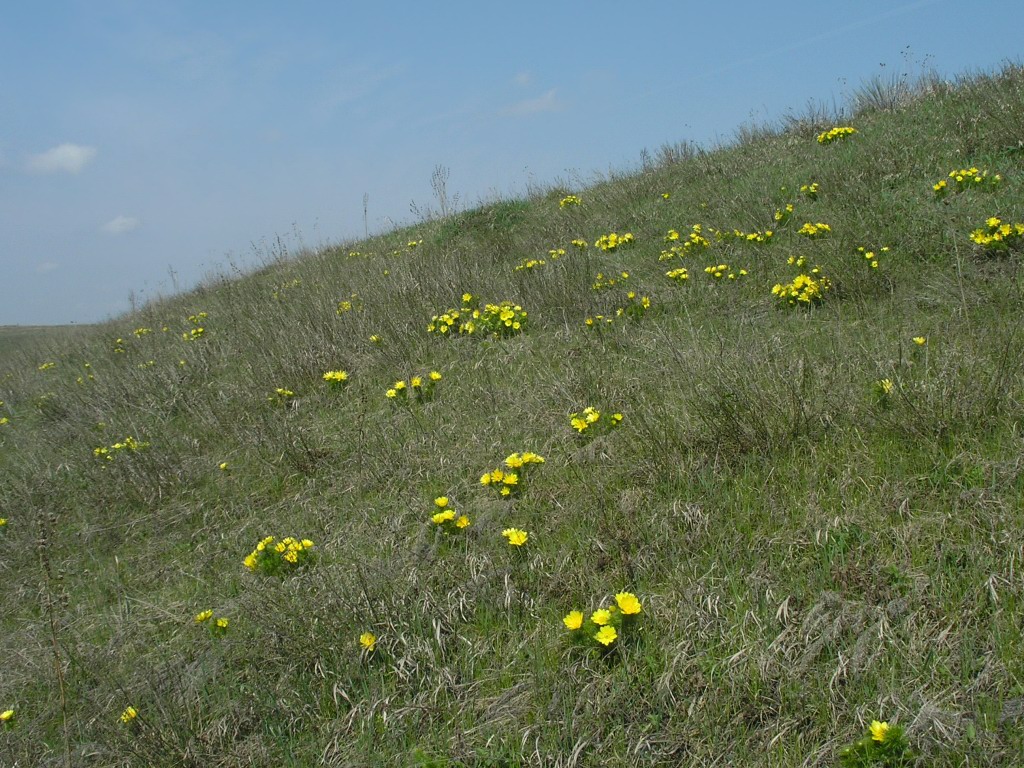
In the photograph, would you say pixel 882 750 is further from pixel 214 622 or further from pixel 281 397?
pixel 281 397

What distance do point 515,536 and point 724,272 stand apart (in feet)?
12.2

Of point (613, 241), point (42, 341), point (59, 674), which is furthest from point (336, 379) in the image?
point (42, 341)

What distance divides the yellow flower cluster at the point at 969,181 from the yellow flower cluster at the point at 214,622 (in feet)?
20.1

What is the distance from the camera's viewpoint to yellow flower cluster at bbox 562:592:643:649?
8.29ft

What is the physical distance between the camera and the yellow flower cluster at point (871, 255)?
16.6 feet

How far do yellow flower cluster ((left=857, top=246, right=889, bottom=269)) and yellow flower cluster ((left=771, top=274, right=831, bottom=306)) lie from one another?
0.32 metres

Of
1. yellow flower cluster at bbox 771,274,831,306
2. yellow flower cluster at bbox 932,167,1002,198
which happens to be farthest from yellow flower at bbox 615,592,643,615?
yellow flower cluster at bbox 932,167,1002,198

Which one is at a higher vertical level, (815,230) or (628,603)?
(815,230)

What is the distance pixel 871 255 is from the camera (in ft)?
16.7

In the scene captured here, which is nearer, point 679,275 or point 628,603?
point 628,603

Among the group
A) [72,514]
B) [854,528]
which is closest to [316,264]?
[72,514]

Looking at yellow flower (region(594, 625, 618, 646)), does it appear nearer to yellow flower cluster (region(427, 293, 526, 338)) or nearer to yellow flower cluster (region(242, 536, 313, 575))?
yellow flower cluster (region(242, 536, 313, 575))

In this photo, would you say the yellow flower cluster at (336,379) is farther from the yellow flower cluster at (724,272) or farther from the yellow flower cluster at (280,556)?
the yellow flower cluster at (724,272)

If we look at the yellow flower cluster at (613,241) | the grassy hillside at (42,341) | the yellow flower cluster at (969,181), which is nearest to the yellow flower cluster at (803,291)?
the yellow flower cluster at (969,181)
